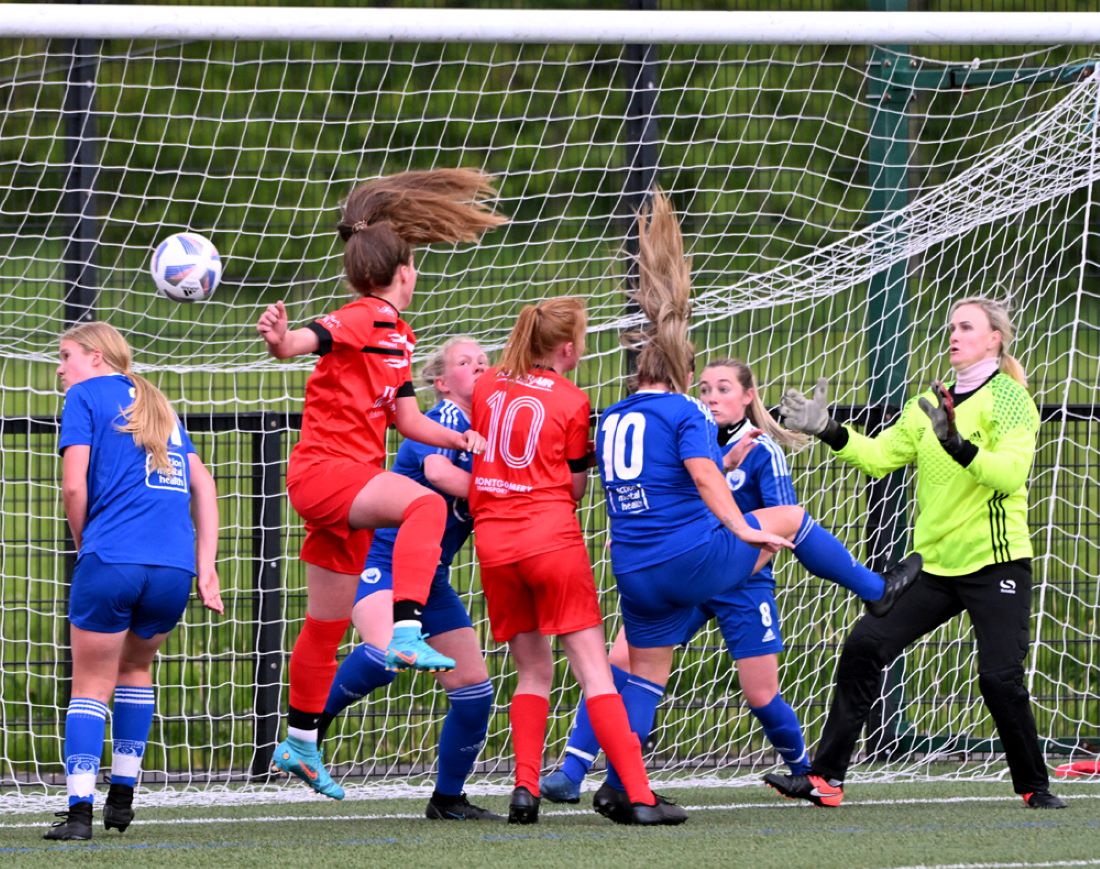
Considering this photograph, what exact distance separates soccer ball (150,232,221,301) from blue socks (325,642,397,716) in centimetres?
150

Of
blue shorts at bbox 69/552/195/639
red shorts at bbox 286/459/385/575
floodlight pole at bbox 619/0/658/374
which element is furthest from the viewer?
floodlight pole at bbox 619/0/658/374

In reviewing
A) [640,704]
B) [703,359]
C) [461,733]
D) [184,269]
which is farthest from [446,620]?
[703,359]

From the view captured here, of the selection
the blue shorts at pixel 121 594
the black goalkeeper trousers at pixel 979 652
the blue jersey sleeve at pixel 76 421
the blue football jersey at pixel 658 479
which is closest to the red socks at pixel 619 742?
the blue football jersey at pixel 658 479

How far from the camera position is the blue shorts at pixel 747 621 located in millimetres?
6156

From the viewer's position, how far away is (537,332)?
566 centimetres

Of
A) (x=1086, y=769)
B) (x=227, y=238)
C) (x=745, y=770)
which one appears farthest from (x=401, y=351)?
(x=227, y=238)

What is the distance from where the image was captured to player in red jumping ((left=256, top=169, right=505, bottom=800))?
5387 mm

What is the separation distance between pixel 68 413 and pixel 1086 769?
4.45 meters

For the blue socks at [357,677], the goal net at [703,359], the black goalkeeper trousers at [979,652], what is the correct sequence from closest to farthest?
the black goalkeeper trousers at [979,652]
the blue socks at [357,677]
the goal net at [703,359]

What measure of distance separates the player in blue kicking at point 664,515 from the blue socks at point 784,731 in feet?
2.09

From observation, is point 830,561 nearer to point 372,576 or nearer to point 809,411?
point 809,411

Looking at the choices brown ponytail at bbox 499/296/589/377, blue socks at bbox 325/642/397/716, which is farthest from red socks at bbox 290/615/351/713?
brown ponytail at bbox 499/296/589/377

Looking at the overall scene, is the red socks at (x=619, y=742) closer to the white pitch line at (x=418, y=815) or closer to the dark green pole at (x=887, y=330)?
the white pitch line at (x=418, y=815)

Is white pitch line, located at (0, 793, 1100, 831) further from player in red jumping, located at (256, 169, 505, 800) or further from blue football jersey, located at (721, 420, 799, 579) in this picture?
blue football jersey, located at (721, 420, 799, 579)
